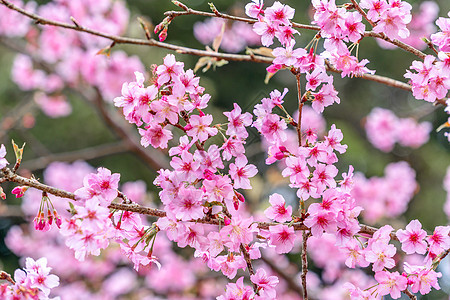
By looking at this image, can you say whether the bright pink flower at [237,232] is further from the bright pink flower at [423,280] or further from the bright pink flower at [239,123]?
the bright pink flower at [423,280]

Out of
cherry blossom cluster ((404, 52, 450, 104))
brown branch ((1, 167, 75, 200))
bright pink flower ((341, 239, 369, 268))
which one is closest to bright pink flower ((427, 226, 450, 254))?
bright pink flower ((341, 239, 369, 268))

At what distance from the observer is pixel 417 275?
102 centimetres

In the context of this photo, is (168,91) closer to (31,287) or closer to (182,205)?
(182,205)

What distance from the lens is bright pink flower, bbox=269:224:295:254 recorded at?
0.98 meters

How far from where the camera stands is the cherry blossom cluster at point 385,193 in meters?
4.31

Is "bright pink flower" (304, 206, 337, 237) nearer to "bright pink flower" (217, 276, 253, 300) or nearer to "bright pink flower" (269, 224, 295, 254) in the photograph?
"bright pink flower" (269, 224, 295, 254)

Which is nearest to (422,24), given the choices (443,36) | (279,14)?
(443,36)

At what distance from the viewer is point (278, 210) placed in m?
1.01

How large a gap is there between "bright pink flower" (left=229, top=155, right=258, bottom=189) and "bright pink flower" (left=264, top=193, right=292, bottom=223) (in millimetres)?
59

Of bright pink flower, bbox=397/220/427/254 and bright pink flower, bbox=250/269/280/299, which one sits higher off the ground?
bright pink flower, bbox=397/220/427/254

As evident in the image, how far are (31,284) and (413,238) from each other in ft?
2.47

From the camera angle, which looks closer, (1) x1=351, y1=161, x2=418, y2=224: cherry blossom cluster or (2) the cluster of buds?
(2) the cluster of buds

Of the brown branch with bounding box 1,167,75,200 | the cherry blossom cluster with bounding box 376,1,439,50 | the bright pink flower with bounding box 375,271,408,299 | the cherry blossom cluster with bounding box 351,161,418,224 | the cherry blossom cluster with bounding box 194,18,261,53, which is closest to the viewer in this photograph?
the brown branch with bounding box 1,167,75,200

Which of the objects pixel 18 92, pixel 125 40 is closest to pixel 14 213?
pixel 125 40
